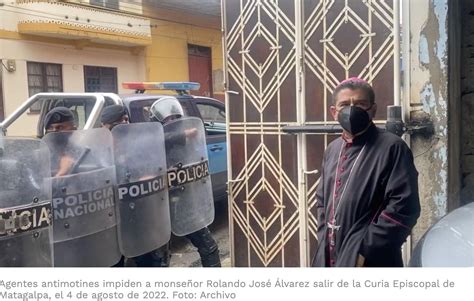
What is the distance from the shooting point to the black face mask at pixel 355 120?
5.26 ft

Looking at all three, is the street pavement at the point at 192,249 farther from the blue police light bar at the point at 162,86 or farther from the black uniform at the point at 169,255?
the blue police light bar at the point at 162,86

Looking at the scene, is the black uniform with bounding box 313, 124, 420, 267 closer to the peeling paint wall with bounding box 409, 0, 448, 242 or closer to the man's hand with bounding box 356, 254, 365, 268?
the man's hand with bounding box 356, 254, 365, 268

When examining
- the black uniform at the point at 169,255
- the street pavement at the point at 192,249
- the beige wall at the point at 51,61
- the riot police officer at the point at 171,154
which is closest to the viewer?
the beige wall at the point at 51,61

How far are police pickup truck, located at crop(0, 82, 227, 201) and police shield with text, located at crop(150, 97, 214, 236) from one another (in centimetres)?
29

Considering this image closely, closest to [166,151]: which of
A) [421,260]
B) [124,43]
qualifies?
[124,43]

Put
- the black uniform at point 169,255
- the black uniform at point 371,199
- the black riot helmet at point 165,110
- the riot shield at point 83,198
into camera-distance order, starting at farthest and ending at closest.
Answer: the black riot helmet at point 165,110, the black uniform at point 169,255, the riot shield at point 83,198, the black uniform at point 371,199

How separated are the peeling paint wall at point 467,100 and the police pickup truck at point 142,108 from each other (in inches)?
57.8

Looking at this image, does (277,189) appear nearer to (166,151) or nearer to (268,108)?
(268,108)

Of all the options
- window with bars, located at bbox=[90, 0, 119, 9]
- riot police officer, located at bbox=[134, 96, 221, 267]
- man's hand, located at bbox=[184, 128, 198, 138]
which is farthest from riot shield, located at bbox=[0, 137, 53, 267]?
window with bars, located at bbox=[90, 0, 119, 9]

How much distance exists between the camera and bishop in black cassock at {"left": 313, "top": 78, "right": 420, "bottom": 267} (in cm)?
151

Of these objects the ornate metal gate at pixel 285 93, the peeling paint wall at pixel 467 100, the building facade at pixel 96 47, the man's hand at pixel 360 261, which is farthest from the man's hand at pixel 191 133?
the peeling paint wall at pixel 467 100

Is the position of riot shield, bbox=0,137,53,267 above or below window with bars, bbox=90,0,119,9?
below

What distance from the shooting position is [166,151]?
2418mm

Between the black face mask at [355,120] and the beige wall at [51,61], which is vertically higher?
the beige wall at [51,61]
